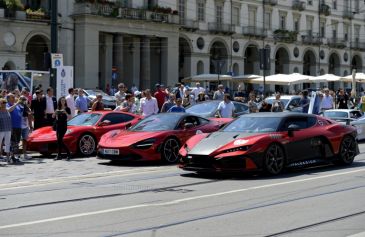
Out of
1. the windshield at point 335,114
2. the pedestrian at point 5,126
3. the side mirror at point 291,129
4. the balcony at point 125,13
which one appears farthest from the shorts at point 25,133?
the balcony at point 125,13

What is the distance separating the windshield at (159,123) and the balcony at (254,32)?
49167 millimetres

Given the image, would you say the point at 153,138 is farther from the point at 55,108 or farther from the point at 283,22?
the point at 283,22

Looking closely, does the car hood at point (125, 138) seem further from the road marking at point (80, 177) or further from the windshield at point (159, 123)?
the road marking at point (80, 177)

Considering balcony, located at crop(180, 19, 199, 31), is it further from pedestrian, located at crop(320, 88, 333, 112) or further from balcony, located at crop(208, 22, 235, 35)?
pedestrian, located at crop(320, 88, 333, 112)

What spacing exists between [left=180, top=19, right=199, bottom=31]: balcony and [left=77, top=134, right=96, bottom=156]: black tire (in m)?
40.9

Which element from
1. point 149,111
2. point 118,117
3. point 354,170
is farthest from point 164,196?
point 149,111

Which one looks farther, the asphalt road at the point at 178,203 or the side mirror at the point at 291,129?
the side mirror at the point at 291,129

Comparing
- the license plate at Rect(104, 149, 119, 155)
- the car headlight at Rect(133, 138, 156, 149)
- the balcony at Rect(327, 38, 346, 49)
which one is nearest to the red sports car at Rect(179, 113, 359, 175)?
the car headlight at Rect(133, 138, 156, 149)

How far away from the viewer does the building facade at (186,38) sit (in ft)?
159

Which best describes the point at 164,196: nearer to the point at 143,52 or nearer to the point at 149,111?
the point at 149,111

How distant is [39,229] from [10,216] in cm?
118

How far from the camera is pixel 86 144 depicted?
18594 millimetres

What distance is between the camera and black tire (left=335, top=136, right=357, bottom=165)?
15.1m

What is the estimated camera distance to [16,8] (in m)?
45.5
